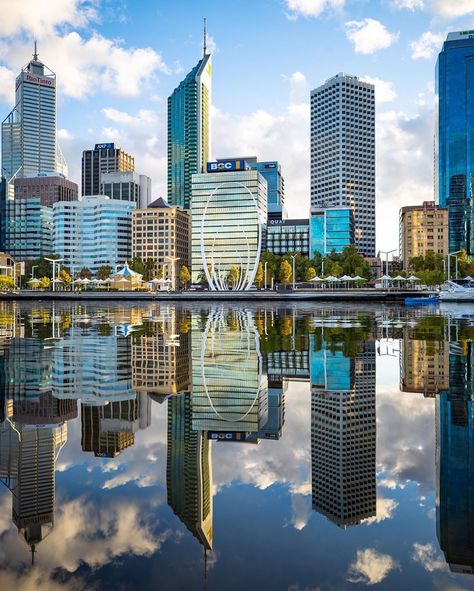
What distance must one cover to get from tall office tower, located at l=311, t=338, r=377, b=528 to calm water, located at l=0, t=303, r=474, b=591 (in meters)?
0.04

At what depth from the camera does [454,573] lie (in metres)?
4.62

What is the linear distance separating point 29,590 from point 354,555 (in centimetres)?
281

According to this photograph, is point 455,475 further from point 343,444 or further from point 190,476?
point 190,476

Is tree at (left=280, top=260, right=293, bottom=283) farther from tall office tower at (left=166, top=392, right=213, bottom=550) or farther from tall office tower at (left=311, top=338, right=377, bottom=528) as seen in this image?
tall office tower at (left=166, top=392, right=213, bottom=550)

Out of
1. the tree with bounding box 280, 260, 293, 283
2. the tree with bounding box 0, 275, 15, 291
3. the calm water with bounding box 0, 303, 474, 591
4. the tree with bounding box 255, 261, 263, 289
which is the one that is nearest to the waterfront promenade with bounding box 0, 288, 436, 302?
the tree with bounding box 0, 275, 15, 291

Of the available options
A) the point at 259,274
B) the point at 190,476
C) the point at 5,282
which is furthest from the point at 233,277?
the point at 190,476

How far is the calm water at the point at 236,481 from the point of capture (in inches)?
185

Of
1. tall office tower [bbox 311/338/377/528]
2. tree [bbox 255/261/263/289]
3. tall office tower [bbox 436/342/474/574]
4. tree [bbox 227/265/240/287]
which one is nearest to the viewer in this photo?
tall office tower [bbox 436/342/474/574]

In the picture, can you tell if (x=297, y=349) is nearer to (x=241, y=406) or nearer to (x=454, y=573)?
(x=241, y=406)

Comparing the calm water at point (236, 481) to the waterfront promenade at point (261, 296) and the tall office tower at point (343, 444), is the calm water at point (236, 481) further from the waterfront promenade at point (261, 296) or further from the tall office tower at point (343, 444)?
the waterfront promenade at point (261, 296)

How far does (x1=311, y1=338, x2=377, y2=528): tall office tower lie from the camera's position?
6.13 m

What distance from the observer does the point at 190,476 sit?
6.95 m

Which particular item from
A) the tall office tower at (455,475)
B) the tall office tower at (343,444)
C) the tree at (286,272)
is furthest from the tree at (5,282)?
the tall office tower at (455,475)

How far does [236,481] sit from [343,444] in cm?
223
